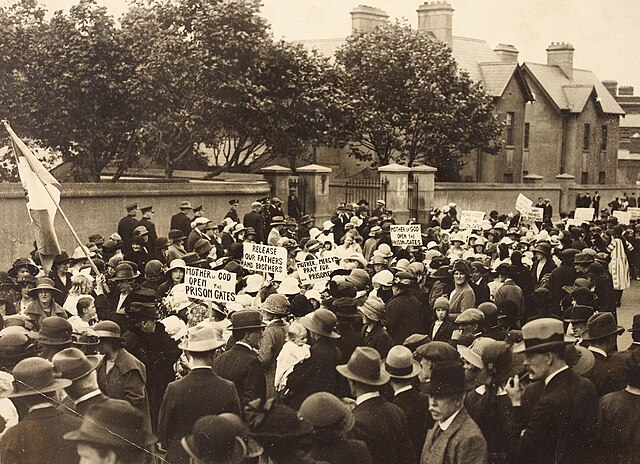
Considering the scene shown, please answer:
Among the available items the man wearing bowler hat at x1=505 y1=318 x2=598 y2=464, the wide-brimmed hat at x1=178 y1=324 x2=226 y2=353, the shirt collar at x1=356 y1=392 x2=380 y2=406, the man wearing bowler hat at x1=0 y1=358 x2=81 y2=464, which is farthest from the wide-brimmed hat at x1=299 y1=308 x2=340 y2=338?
the man wearing bowler hat at x1=0 y1=358 x2=81 y2=464

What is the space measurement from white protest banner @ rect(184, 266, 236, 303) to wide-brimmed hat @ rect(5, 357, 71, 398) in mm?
2958

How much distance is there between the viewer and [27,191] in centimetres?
1140

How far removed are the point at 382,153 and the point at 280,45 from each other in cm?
621

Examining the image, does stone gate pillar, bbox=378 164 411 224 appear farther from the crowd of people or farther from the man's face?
the man's face

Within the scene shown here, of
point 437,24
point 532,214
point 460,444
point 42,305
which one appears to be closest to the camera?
point 460,444

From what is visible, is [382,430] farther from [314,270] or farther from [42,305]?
[314,270]

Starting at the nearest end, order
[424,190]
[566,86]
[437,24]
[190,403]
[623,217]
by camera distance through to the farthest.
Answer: [190,403], [623,217], [437,24], [424,190], [566,86]

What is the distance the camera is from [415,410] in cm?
597

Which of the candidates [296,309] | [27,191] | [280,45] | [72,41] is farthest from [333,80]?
[296,309]

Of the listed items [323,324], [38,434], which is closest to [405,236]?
[323,324]

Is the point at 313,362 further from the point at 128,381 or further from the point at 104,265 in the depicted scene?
the point at 104,265

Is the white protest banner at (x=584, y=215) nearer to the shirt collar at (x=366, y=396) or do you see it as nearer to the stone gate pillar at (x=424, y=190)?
the stone gate pillar at (x=424, y=190)

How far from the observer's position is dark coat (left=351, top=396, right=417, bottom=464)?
540 cm

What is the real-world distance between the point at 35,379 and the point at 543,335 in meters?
3.51
